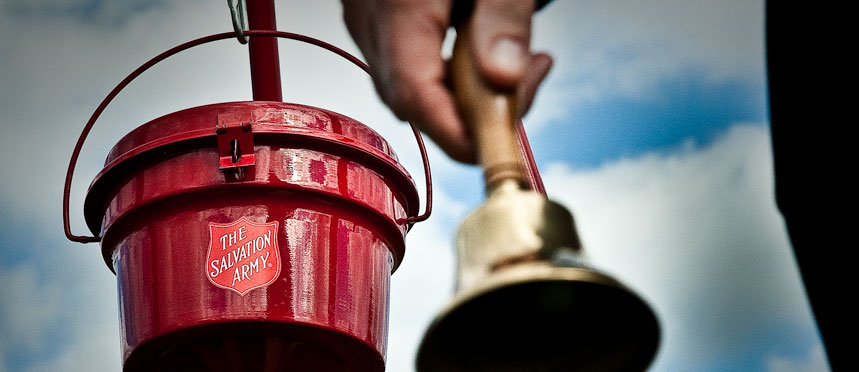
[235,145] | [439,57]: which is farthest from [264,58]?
[439,57]

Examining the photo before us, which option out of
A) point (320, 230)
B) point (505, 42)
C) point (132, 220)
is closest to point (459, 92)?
point (505, 42)

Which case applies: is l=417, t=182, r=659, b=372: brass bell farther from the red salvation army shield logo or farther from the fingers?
the red salvation army shield logo

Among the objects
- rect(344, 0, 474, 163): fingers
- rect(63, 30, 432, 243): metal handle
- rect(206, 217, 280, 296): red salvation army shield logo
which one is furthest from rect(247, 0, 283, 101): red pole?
rect(344, 0, 474, 163): fingers

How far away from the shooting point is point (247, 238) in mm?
1677

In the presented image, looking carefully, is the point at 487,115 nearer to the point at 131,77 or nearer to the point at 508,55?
the point at 508,55

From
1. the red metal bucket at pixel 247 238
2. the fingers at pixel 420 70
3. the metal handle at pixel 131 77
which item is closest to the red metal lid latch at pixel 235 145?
the red metal bucket at pixel 247 238

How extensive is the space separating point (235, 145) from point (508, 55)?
117 centimetres

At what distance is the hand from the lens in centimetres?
56

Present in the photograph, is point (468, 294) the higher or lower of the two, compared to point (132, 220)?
lower

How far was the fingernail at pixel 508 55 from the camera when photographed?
56 cm

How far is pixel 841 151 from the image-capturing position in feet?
1.90

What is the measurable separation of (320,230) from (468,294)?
119 cm

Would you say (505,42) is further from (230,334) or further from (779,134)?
(230,334)

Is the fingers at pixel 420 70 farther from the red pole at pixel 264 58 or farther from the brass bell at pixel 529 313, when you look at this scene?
the red pole at pixel 264 58
